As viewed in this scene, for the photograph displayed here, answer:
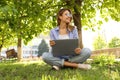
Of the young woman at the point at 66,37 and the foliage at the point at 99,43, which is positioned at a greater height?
the young woman at the point at 66,37

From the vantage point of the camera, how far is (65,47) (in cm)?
655

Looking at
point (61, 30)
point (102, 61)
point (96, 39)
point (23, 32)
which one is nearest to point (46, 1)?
point (23, 32)

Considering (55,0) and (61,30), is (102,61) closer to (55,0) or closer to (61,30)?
(61,30)

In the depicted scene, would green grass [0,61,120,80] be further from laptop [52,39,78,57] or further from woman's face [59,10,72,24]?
woman's face [59,10,72,24]

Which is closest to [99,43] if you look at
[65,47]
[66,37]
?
[66,37]

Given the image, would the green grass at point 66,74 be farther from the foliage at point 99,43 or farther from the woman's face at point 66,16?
the foliage at point 99,43

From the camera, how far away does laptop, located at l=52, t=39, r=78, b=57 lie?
6473 mm

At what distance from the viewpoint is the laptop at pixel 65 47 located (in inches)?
255

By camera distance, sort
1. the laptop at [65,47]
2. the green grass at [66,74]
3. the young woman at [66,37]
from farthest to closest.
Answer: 1. the young woman at [66,37]
2. the laptop at [65,47]
3. the green grass at [66,74]

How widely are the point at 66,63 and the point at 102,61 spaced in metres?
2.44

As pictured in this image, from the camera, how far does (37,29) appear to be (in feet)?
61.5

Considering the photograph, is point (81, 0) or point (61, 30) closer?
point (61, 30)

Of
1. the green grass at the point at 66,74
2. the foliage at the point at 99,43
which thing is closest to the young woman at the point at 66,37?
the green grass at the point at 66,74

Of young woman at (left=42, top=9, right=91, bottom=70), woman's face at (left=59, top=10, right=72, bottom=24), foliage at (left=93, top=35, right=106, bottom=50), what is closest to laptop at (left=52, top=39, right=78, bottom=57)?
young woman at (left=42, top=9, right=91, bottom=70)
